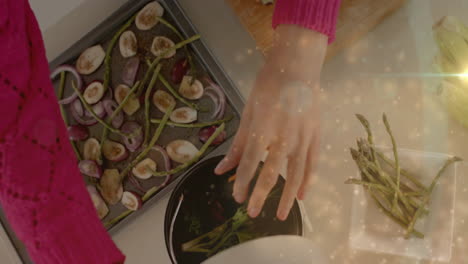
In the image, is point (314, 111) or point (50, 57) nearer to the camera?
point (314, 111)

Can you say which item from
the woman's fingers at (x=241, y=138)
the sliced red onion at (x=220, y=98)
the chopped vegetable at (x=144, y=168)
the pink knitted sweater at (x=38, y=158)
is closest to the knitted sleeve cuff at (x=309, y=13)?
the pink knitted sweater at (x=38, y=158)

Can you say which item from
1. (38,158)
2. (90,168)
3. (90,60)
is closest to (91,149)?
(90,168)

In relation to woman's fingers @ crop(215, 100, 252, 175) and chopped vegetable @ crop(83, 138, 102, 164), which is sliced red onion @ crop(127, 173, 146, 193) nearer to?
chopped vegetable @ crop(83, 138, 102, 164)

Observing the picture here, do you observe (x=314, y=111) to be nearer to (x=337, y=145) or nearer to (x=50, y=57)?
(x=337, y=145)

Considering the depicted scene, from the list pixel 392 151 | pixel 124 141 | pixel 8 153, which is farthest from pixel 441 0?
pixel 8 153

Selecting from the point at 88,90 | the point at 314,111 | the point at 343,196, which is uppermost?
the point at 88,90
